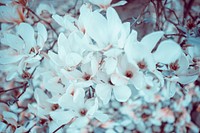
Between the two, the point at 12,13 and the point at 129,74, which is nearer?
the point at 129,74

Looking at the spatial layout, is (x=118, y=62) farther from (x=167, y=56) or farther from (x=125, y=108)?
(x=125, y=108)

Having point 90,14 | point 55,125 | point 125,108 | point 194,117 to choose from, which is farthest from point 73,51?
point 194,117

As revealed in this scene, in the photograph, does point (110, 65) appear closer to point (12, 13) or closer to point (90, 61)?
point (90, 61)

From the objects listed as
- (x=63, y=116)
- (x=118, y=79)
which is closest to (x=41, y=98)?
(x=63, y=116)

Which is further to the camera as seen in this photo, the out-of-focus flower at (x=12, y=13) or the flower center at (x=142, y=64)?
the out-of-focus flower at (x=12, y=13)

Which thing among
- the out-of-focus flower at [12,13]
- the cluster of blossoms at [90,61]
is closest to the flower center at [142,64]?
the cluster of blossoms at [90,61]

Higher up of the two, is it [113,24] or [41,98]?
[113,24]

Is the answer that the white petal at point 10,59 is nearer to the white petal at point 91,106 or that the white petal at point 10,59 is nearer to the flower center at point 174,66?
the white petal at point 91,106

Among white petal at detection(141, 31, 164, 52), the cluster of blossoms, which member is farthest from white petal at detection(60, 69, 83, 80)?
white petal at detection(141, 31, 164, 52)
